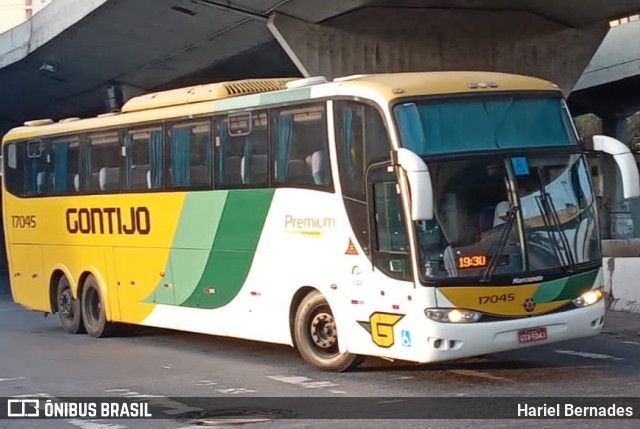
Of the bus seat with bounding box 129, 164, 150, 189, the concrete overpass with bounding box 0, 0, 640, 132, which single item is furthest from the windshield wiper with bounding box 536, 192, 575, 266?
the concrete overpass with bounding box 0, 0, 640, 132

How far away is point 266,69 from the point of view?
97.6ft

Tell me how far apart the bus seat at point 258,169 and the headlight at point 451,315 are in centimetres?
340

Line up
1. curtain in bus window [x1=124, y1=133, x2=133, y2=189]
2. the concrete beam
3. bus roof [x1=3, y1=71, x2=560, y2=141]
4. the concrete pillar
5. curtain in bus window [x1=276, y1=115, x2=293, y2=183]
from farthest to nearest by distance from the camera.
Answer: the concrete beam → the concrete pillar → curtain in bus window [x1=124, y1=133, x2=133, y2=189] → curtain in bus window [x1=276, y1=115, x2=293, y2=183] → bus roof [x1=3, y1=71, x2=560, y2=141]

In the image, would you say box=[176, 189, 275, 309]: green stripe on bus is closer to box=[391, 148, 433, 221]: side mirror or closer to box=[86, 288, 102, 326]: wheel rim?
box=[391, 148, 433, 221]: side mirror

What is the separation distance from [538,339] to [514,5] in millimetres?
14979

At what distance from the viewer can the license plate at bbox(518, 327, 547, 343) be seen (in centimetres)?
1144

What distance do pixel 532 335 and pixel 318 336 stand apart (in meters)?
2.62

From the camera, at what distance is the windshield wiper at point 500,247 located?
1129 cm

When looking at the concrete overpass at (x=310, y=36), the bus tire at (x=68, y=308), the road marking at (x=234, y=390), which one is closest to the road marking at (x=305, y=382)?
the road marking at (x=234, y=390)

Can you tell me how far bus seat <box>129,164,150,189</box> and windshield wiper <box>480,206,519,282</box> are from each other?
644 centimetres

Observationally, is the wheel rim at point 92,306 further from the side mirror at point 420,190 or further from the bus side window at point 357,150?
the side mirror at point 420,190

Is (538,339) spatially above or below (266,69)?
below

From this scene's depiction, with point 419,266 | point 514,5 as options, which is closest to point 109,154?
point 419,266

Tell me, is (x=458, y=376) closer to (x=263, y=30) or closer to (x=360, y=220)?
(x=360, y=220)
